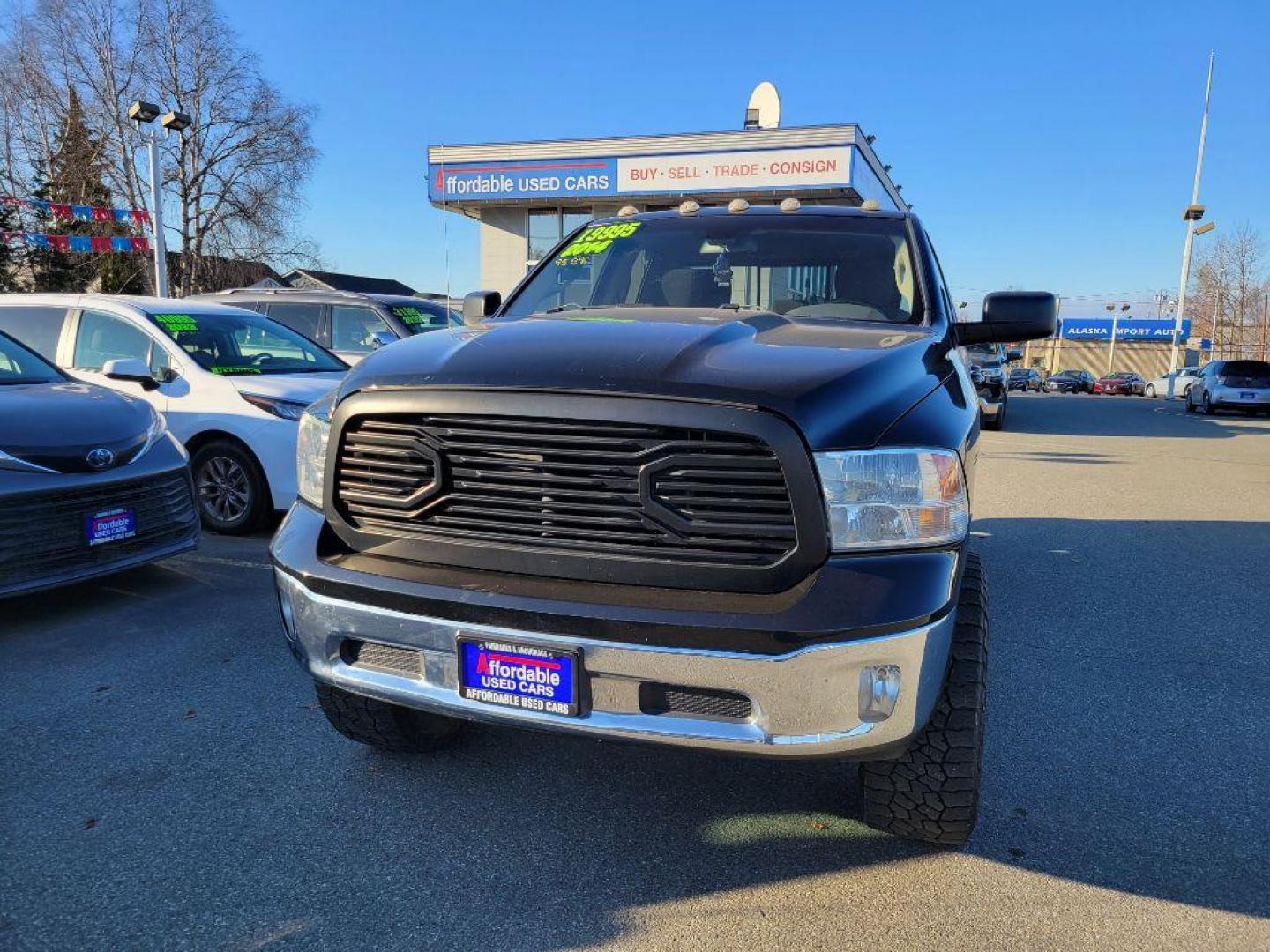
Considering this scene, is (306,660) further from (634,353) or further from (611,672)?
(634,353)

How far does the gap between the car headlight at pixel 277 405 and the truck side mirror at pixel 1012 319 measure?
4359mm

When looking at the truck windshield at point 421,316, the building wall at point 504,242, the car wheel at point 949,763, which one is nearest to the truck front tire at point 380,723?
the car wheel at point 949,763

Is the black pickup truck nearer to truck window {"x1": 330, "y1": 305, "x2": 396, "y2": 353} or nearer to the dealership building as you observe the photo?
truck window {"x1": 330, "y1": 305, "x2": 396, "y2": 353}

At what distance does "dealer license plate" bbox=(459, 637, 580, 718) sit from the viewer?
2.00 metres

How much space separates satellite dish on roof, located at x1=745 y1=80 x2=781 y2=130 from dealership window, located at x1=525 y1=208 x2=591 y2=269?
5.26 metres

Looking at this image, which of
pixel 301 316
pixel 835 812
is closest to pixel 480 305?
pixel 835 812

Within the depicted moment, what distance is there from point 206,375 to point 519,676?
16.7 feet

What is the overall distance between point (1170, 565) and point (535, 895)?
5.16 meters

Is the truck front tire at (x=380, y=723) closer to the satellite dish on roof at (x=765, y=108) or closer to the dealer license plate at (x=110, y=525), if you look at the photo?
the dealer license plate at (x=110, y=525)

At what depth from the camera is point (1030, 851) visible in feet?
8.06

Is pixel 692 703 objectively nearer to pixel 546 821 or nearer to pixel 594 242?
pixel 546 821

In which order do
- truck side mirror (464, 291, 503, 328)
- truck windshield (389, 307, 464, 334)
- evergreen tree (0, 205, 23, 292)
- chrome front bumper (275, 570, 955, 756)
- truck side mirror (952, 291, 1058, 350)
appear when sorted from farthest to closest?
evergreen tree (0, 205, 23, 292) → truck windshield (389, 307, 464, 334) → truck side mirror (464, 291, 503, 328) → truck side mirror (952, 291, 1058, 350) → chrome front bumper (275, 570, 955, 756)

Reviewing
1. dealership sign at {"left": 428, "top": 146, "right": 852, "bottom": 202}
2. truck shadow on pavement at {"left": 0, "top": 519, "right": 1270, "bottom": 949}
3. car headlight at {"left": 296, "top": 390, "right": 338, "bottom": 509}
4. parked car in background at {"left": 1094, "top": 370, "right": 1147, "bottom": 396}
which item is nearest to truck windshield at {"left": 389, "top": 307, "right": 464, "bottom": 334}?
truck shadow on pavement at {"left": 0, "top": 519, "right": 1270, "bottom": 949}

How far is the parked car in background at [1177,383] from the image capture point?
33.3m
